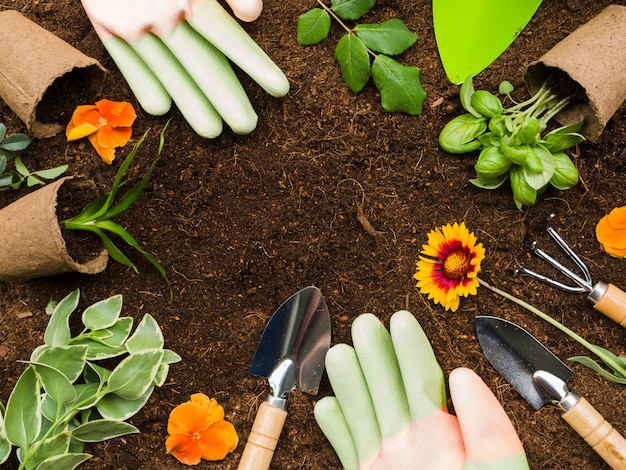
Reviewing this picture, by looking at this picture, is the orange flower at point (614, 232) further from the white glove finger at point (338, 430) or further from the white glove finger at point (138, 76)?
the white glove finger at point (138, 76)

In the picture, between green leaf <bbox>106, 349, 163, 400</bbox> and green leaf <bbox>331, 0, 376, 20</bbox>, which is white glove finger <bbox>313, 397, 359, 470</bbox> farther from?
green leaf <bbox>331, 0, 376, 20</bbox>

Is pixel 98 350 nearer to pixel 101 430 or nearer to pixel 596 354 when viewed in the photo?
pixel 101 430

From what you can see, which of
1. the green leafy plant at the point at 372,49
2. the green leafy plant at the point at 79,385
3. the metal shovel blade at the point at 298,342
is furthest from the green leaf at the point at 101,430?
the green leafy plant at the point at 372,49

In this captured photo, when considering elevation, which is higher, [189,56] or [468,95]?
[189,56]

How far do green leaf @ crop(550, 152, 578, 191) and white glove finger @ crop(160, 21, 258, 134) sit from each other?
491 mm

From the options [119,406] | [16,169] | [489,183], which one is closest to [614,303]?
[489,183]

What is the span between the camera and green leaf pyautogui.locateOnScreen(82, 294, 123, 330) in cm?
103

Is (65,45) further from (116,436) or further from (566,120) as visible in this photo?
(566,120)

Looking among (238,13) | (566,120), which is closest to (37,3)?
(238,13)

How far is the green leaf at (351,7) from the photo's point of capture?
3.47 ft

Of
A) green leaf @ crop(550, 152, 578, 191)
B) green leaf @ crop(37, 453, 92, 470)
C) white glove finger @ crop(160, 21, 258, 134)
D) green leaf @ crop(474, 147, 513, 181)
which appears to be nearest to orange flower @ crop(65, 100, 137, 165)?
white glove finger @ crop(160, 21, 258, 134)

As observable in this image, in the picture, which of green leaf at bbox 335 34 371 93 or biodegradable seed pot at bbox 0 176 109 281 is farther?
green leaf at bbox 335 34 371 93

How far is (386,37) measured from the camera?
106cm

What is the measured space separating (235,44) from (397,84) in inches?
10.6
